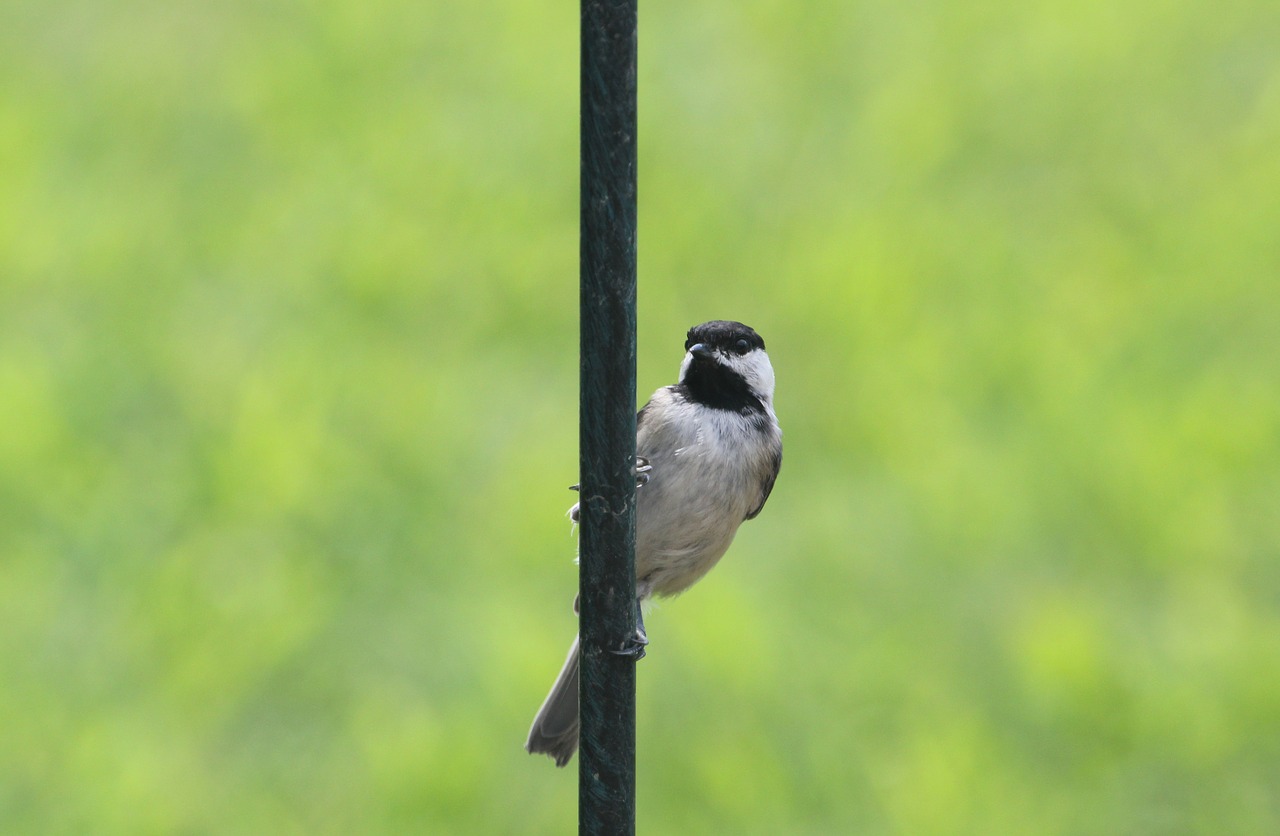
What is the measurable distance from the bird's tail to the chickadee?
0.12ft

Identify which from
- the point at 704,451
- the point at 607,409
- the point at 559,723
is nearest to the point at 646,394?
the point at 559,723

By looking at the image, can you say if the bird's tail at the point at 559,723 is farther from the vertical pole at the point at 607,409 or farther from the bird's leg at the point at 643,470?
the vertical pole at the point at 607,409

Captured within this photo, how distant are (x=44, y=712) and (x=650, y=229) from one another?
425 centimetres

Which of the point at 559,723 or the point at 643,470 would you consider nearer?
the point at 643,470

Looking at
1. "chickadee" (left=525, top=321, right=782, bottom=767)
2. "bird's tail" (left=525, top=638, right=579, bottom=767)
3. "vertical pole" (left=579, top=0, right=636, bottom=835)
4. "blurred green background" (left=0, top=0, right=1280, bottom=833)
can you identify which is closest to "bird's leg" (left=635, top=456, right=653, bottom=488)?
"chickadee" (left=525, top=321, right=782, bottom=767)

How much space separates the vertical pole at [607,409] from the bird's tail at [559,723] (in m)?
1.52

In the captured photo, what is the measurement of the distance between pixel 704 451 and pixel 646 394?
3.79 meters

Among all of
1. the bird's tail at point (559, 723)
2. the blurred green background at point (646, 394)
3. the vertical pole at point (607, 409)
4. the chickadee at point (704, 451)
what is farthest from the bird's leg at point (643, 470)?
the blurred green background at point (646, 394)

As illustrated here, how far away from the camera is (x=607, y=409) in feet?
8.93

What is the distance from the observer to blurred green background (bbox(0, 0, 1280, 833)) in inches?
261

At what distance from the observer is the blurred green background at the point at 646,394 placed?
6.62 meters

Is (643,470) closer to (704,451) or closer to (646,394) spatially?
(704,451)

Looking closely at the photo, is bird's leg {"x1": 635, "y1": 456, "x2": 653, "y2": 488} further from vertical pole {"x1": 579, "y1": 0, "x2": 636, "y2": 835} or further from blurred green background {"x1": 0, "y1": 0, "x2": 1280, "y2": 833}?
blurred green background {"x1": 0, "y1": 0, "x2": 1280, "y2": 833}

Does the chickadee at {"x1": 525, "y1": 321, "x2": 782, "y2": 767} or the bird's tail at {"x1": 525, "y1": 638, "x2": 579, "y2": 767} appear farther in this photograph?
the bird's tail at {"x1": 525, "y1": 638, "x2": 579, "y2": 767}
